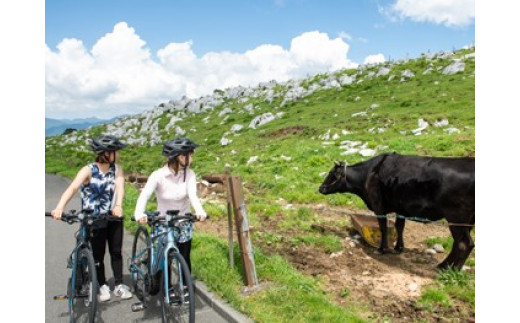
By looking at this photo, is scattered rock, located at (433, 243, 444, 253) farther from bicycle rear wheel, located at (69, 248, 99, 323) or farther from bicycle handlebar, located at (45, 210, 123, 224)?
bicycle rear wheel, located at (69, 248, 99, 323)

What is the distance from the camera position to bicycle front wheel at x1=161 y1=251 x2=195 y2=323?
503cm

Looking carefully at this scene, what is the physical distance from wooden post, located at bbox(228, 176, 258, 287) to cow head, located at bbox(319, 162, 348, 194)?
4526mm

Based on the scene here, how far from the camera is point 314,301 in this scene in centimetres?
599

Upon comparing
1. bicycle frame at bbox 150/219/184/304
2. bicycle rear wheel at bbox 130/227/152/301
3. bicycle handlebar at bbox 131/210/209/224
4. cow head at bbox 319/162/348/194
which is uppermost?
cow head at bbox 319/162/348/194

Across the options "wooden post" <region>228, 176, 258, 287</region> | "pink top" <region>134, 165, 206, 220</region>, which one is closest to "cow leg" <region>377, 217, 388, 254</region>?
"wooden post" <region>228, 176, 258, 287</region>

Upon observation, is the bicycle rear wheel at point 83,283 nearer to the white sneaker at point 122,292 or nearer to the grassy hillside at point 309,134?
the white sneaker at point 122,292

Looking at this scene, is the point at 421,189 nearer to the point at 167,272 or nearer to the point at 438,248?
the point at 438,248

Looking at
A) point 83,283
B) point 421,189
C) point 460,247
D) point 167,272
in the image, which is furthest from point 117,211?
point 460,247

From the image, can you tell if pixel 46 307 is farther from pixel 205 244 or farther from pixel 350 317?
pixel 350 317

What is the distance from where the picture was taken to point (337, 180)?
1072 cm

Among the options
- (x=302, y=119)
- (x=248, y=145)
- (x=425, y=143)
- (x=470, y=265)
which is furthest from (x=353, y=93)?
(x=470, y=265)

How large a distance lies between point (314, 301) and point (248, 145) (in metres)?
21.7

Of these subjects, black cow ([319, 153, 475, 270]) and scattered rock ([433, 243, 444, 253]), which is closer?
black cow ([319, 153, 475, 270])

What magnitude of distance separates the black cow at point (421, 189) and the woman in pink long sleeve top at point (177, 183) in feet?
13.5
